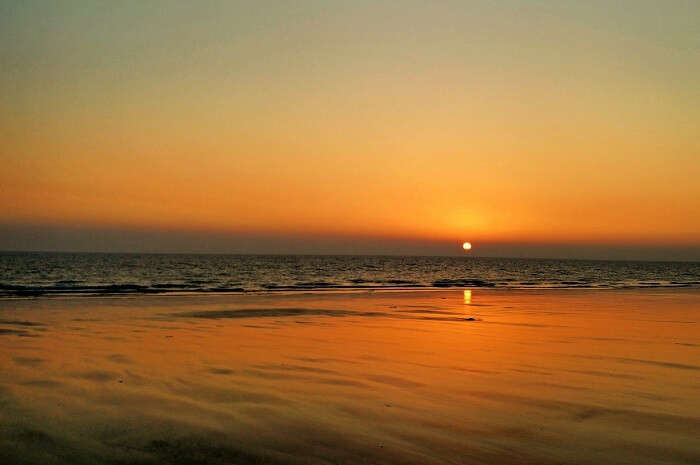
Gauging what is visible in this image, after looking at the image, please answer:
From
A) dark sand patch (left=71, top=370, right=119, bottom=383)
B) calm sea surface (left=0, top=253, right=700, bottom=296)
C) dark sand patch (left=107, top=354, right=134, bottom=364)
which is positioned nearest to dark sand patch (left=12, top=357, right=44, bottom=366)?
dark sand patch (left=107, top=354, right=134, bottom=364)

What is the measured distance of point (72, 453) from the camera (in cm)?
566

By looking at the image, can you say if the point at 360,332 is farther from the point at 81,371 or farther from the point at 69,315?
the point at 69,315

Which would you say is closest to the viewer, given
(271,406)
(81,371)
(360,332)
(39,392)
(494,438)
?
(494,438)

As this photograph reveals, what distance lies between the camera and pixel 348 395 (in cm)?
810

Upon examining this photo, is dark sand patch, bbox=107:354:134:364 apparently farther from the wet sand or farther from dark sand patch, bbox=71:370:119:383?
dark sand patch, bbox=71:370:119:383

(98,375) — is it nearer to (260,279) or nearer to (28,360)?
(28,360)

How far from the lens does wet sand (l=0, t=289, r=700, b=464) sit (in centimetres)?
583

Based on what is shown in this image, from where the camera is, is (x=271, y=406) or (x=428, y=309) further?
(x=428, y=309)

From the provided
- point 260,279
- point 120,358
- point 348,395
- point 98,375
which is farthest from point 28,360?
point 260,279

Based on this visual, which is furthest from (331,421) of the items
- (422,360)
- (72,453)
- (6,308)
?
(6,308)

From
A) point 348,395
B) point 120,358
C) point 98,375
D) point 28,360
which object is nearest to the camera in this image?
A: point 348,395

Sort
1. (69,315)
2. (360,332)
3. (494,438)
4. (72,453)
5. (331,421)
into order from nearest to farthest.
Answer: (72,453) < (494,438) < (331,421) < (360,332) < (69,315)

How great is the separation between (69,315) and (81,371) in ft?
37.7

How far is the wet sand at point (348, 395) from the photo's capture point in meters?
5.83
